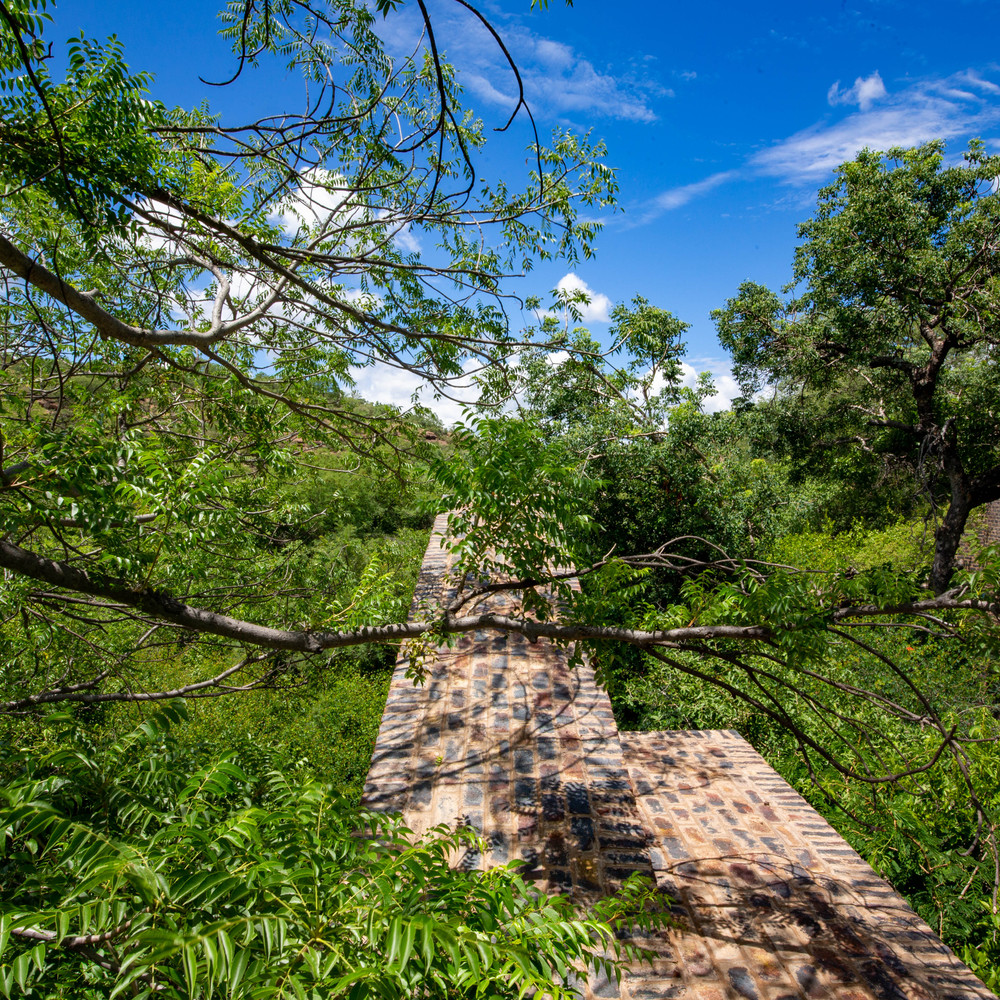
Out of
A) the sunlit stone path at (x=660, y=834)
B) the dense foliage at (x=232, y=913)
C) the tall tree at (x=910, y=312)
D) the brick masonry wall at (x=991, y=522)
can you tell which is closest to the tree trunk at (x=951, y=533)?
the tall tree at (x=910, y=312)

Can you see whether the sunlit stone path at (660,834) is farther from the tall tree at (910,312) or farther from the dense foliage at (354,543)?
the tall tree at (910,312)

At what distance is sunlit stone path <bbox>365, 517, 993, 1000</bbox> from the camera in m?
3.98

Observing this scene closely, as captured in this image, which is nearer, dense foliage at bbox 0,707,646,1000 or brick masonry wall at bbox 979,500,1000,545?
dense foliage at bbox 0,707,646,1000

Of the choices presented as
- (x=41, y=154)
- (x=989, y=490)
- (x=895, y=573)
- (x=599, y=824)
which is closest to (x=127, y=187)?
(x=41, y=154)

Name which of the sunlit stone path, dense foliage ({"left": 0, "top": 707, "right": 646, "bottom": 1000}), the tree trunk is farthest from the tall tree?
dense foliage ({"left": 0, "top": 707, "right": 646, "bottom": 1000})

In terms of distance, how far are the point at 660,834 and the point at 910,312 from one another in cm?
1067

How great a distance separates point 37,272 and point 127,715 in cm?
772

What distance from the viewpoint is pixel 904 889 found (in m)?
6.18

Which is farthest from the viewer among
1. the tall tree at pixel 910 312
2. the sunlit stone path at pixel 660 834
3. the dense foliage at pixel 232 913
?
the tall tree at pixel 910 312

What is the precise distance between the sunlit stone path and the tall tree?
7.95 metres

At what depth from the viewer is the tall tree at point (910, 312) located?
10.2m

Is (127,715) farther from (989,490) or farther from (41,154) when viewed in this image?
(989,490)

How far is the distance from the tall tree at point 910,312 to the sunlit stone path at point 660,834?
7.95 metres

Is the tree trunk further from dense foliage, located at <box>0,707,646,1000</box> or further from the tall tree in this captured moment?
dense foliage, located at <box>0,707,646,1000</box>
